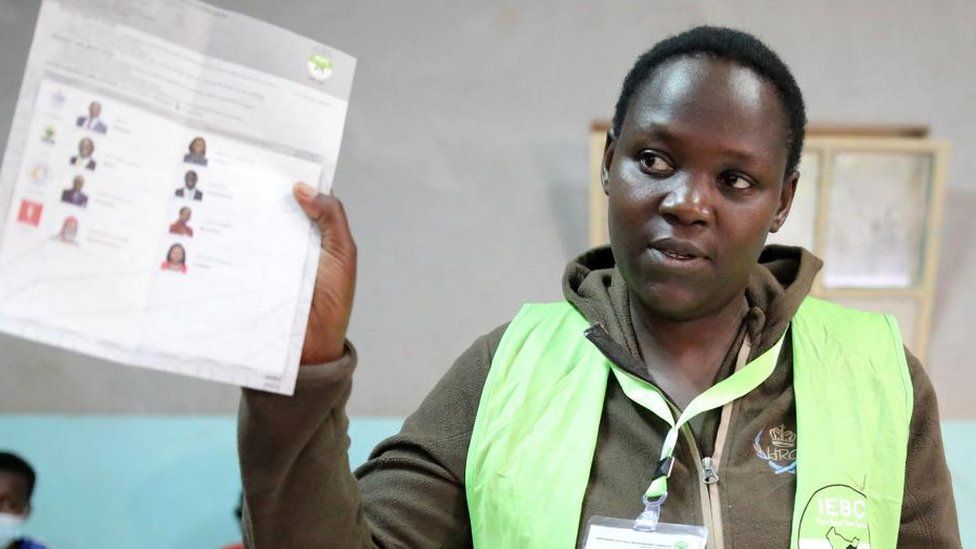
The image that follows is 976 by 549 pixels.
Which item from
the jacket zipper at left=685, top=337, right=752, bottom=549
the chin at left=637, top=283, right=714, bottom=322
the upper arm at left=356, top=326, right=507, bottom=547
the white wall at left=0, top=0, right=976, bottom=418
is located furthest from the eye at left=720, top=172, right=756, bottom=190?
the white wall at left=0, top=0, right=976, bottom=418

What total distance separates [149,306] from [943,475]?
0.88 m

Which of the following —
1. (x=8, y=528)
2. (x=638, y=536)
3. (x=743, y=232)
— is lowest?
(x=8, y=528)

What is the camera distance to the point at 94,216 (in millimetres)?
798

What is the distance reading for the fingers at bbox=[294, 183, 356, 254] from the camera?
33.5 inches

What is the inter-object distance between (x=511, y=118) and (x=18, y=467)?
1365 millimetres

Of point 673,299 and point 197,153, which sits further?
point 673,299

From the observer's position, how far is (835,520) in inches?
42.4

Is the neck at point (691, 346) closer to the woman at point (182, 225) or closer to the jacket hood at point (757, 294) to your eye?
the jacket hood at point (757, 294)

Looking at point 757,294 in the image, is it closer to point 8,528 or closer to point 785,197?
point 785,197

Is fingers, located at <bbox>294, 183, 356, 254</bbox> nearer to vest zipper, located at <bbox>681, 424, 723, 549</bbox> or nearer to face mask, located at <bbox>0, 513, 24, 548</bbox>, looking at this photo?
vest zipper, located at <bbox>681, 424, 723, 549</bbox>

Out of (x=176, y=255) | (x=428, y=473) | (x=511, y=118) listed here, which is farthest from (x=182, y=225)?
(x=511, y=118)

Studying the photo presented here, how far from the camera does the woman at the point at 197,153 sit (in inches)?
32.5

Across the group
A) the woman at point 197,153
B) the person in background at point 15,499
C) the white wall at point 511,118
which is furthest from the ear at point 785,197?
the person in background at point 15,499

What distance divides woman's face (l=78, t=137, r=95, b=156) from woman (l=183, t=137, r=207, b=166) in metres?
0.07
